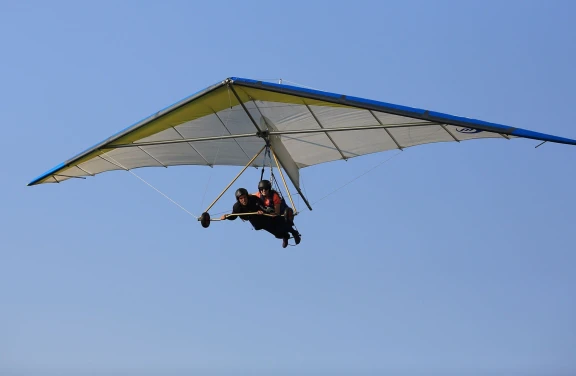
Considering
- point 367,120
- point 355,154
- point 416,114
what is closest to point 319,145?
point 355,154

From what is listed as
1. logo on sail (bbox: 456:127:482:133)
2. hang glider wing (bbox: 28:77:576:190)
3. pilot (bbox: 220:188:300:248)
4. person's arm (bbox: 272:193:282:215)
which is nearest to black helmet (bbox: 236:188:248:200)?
pilot (bbox: 220:188:300:248)

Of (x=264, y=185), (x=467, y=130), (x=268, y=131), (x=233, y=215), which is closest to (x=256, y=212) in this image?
(x=233, y=215)

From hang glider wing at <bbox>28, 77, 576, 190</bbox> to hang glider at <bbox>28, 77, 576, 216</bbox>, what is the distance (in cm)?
2

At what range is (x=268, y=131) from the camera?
23.8m

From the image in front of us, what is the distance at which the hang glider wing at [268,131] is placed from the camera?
21.2 m

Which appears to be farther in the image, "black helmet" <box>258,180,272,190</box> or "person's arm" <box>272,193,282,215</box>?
"black helmet" <box>258,180,272,190</box>

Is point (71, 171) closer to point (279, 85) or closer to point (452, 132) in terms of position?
point (279, 85)

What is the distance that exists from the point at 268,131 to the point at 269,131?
0.09ft

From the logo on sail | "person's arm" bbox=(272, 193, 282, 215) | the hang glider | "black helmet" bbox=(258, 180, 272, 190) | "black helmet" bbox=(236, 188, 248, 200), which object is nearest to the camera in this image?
the logo on sail

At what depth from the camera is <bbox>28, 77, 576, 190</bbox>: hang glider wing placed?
21234mm

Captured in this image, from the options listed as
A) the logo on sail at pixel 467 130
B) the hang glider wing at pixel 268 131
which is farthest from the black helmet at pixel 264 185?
the logo on sail at pixel 467 130

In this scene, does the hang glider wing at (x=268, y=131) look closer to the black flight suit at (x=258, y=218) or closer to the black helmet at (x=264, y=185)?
the black helmet at (x=264, y=185)

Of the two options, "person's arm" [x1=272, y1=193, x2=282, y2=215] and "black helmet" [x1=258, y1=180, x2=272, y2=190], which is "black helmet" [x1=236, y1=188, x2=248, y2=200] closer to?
"black helmet" [x1=258, y1=180, x2=272, y2=190]

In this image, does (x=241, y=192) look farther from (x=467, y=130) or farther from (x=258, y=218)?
(x=467, y=130)
